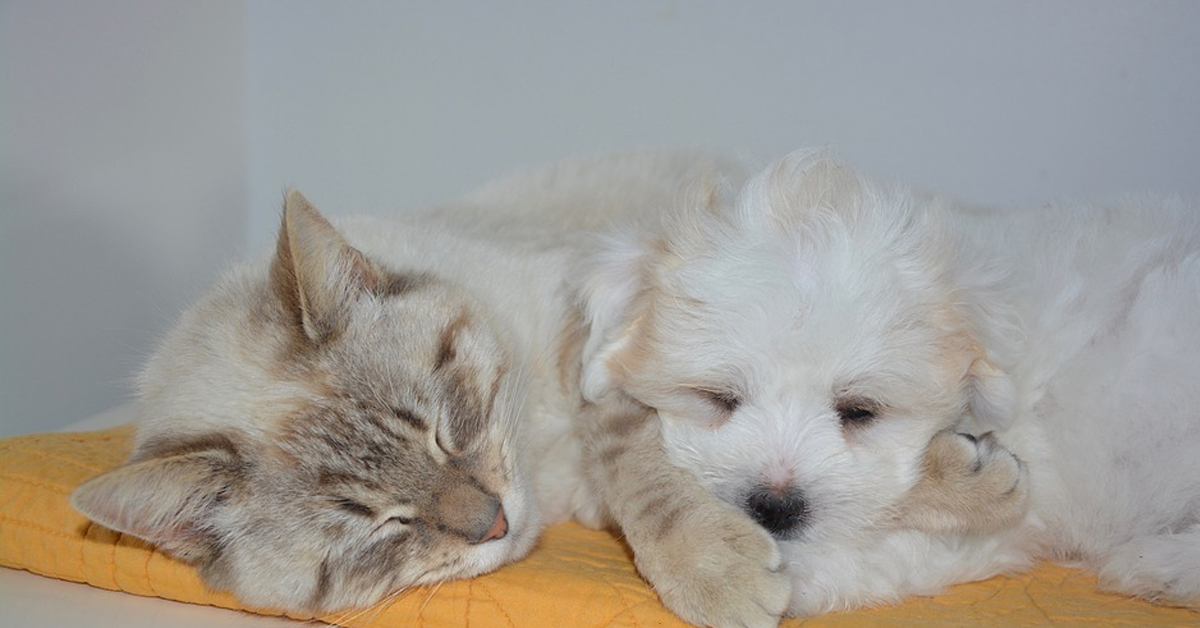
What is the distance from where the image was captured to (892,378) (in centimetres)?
185

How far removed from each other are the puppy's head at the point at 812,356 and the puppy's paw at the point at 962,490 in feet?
0.11

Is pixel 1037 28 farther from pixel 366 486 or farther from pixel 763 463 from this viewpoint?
pixel 366 486

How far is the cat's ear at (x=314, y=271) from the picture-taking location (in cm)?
180

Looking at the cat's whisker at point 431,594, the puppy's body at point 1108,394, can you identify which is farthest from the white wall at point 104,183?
the puppy's body at point 1108,394

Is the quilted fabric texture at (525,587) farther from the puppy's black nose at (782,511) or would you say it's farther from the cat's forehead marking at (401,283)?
the cat's forehead marking at (401,283)

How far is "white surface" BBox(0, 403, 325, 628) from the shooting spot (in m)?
1.96

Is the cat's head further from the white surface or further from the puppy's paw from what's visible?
the puppy's paw

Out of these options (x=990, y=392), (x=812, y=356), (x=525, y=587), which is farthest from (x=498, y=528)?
(x=990, y=392)

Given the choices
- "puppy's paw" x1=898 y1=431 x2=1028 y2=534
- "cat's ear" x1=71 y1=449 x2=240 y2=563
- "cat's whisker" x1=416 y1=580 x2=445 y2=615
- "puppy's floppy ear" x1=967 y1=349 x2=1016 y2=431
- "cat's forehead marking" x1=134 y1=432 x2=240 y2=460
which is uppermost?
"puppy's floppy ear" x1=967 y1=349 x2=1016 y2=431

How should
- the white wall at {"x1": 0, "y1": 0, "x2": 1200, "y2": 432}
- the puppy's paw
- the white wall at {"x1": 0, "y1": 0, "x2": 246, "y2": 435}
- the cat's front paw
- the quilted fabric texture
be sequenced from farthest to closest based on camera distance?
the white wall at {"x1": 0, "y1": 0, "x2": 1200, "y2": 432}
the white wall at {"x1": 0, "y1": 0, "x2": 246, "y2": 435}
the puppy's paw
the quilted fabric texture
the cat's front paw

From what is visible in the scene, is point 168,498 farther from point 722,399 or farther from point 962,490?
point 962,490

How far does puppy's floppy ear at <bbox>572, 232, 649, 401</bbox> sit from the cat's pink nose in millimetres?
310

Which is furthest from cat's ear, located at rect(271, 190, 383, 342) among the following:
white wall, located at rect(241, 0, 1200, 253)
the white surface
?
white wall, located at rect(241, 0, 1200, 253)

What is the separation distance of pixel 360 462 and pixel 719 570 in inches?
25.7
